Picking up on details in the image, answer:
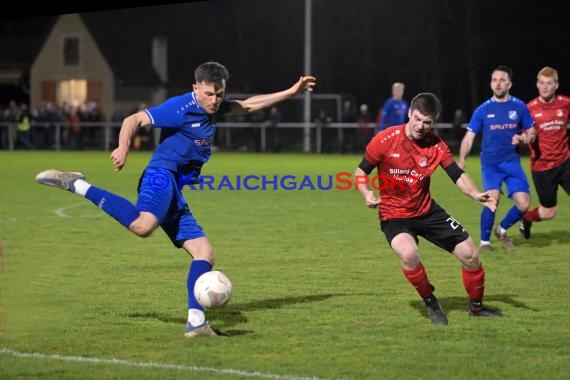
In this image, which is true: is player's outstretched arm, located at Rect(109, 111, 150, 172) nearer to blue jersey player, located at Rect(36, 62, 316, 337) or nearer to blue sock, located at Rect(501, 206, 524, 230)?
blue jersey player, located at Rect(36, 62, 316, 337)

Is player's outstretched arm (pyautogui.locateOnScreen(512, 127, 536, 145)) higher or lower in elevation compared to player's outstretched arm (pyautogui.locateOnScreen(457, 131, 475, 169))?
higher

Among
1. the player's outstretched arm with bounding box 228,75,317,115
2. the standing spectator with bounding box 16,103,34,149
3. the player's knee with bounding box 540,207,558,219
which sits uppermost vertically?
the player's outstretched arm with bounding box 228,75,317,115

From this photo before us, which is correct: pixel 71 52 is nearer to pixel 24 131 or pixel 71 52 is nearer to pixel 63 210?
pixel 24 131

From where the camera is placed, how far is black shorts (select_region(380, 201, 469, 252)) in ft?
26.3

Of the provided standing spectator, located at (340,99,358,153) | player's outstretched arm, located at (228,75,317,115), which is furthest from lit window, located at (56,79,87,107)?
player's outstretched arm, located at (228,75,317,115)

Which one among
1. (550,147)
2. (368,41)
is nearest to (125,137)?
(550,147)

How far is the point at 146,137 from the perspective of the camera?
39719 millimetres

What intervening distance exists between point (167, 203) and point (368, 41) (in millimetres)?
45671

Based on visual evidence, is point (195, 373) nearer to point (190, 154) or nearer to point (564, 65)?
point (190, 154)

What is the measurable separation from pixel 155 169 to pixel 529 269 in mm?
4879

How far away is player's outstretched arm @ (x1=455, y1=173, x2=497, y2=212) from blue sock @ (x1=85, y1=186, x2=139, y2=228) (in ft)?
7.96

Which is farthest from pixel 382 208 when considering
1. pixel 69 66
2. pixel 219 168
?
pixel 69 66

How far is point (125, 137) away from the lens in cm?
734

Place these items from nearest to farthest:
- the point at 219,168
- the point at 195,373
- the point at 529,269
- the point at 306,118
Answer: the point at 195,373
the point at 529,269
the point at 219,168
the point at 306,118
